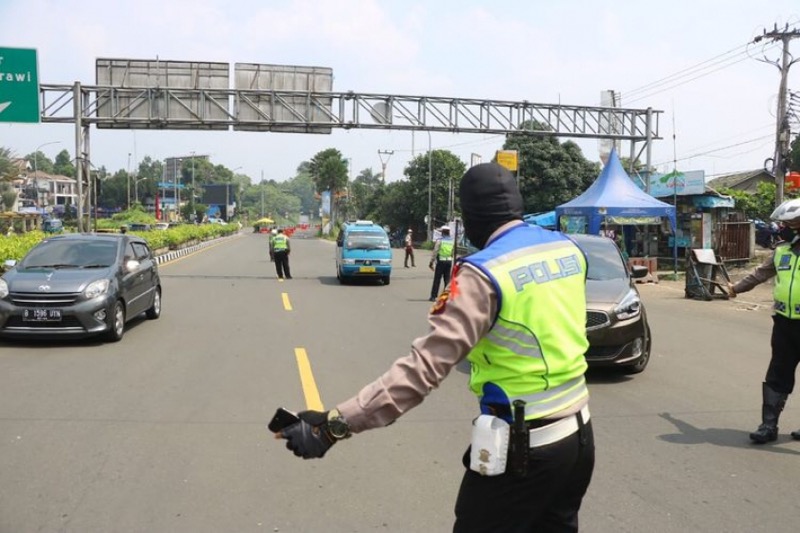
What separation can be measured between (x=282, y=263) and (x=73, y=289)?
41.3ft

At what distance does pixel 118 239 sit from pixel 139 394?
476cm

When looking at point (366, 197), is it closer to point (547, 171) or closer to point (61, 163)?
point (547, 171)

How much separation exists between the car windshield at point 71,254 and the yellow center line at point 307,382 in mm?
3377

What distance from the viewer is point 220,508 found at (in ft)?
13.5

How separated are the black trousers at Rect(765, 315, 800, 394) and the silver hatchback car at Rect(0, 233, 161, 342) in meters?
7.87

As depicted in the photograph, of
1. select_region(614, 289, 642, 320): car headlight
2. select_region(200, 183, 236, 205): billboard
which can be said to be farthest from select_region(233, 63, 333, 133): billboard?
select_region(200, 183, 236, 205): billboard

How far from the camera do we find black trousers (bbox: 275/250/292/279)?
21438 mm

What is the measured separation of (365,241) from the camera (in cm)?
2011

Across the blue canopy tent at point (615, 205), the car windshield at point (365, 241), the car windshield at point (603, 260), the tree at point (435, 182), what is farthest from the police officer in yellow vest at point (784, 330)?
the tree at point (435, 182)

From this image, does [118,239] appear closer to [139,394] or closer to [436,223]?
[139,394]

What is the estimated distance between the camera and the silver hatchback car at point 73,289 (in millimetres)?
9094

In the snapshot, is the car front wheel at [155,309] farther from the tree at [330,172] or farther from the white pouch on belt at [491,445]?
the tree at [330,172]

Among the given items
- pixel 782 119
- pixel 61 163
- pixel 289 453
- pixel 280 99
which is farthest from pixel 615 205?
pixel 61 163

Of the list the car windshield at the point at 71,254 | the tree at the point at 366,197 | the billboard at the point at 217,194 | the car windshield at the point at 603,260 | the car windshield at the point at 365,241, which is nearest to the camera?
the car windshield at the point at 603,260
